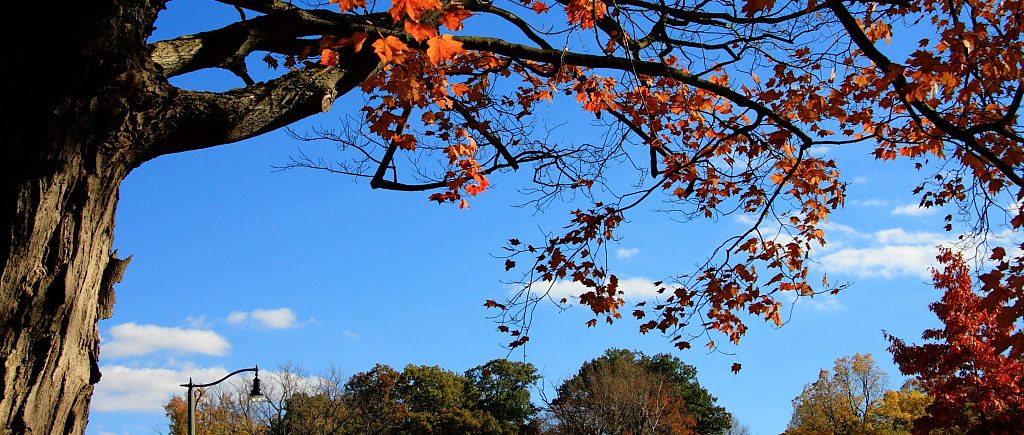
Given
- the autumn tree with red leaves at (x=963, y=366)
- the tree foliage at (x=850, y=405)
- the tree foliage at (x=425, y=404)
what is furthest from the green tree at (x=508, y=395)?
the autumn tree with red leaves at (x=963, y=366)

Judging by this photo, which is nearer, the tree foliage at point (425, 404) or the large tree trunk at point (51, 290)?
the large tree trunk at point (51, 290)

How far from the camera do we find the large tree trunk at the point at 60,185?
3.39 metres

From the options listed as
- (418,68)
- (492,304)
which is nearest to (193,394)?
(492,304)

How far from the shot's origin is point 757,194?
28.3 feet

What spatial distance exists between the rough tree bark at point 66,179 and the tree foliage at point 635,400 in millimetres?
32928

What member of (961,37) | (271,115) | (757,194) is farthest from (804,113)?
(271,115)

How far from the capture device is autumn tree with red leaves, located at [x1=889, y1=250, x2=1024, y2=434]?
15.3m

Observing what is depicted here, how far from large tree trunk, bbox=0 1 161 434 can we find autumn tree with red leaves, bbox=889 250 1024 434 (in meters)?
15.3

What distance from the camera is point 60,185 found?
11.3ft

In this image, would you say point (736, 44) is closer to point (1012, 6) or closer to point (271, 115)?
point (1012, 6)

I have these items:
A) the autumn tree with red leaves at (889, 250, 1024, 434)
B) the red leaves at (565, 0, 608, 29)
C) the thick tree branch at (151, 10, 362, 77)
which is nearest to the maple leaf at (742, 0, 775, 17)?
the thick tree branch at (151, 10, 362, 77)

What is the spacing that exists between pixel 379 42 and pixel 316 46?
0.98m

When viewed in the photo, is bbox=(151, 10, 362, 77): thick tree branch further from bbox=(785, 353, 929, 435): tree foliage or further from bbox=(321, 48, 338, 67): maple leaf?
bbox=(785, 353, 929, 435): tree foliage

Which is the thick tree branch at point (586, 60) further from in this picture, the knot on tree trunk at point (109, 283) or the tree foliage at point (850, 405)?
the tree foliage at point (850, 405)
